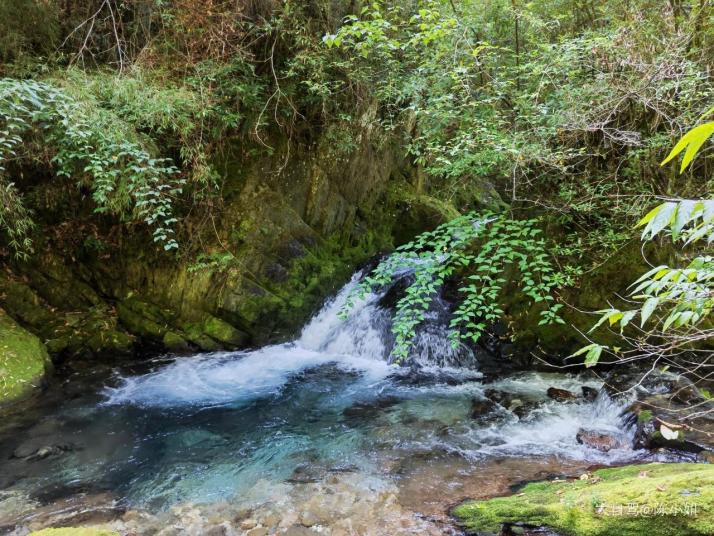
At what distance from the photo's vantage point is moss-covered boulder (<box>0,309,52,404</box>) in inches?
219

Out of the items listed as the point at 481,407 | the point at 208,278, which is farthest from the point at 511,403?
the point at 208,278

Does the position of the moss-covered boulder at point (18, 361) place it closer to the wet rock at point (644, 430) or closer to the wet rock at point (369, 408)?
the wet rock at point (369, 408)

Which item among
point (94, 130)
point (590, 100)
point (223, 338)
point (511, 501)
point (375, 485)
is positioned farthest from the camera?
point (223, 338)

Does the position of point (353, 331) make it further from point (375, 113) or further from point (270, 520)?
point (270, 520)

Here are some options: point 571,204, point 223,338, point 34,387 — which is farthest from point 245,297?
point 571,204

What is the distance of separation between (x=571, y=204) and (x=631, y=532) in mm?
3933

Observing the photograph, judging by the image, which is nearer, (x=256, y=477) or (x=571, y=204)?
(x=256, y=477)

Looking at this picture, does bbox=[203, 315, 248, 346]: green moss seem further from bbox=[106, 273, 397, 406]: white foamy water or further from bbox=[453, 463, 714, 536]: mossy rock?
bbox=[453, 463, 714, 536]: mossy rock

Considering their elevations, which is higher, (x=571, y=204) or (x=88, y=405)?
(x=571, y=204)

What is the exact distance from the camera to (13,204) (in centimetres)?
543

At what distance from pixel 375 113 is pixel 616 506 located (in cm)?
641

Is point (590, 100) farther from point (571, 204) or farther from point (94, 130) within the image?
point (94, 130)

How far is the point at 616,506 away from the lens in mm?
2832

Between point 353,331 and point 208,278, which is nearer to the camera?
point 208,278
